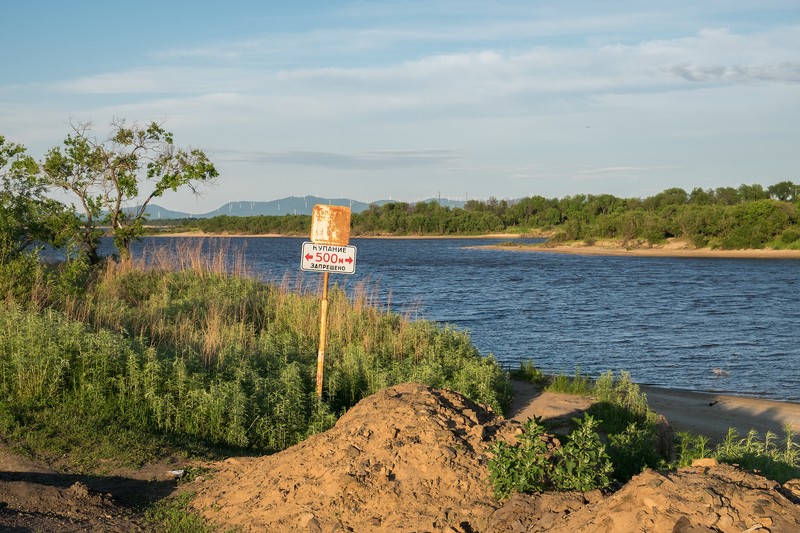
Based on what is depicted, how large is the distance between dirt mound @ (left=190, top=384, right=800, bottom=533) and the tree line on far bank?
86863 mm

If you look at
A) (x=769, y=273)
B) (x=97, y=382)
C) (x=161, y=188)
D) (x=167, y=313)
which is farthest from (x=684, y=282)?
(x=97, y=382)

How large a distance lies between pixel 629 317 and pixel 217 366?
24.7 metres

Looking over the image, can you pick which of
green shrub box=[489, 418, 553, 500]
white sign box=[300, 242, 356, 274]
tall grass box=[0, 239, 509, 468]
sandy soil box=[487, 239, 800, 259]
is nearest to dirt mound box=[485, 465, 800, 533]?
green shrub box=[489, 418, 553, 500]

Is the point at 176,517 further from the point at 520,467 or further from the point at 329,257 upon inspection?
the point at 329,257

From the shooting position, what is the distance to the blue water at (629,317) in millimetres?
21188

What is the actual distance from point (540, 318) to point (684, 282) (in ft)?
83.1

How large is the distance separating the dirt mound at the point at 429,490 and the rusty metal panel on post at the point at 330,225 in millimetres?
3015

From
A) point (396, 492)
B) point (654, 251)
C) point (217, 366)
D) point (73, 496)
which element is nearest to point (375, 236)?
point (654, 251)

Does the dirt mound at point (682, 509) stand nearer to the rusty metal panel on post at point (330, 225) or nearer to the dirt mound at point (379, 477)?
the dirt mound at point (379, 477)

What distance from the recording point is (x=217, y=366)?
11.3 m

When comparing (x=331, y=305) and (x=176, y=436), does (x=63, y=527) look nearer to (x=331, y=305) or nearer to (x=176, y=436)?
(x=176, y=436)

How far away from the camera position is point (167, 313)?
15.9 metres

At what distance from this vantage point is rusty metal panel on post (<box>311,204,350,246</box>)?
10.6m

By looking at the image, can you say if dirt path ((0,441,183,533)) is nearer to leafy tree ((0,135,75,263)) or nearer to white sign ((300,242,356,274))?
white sign ((300,242,356,274))
